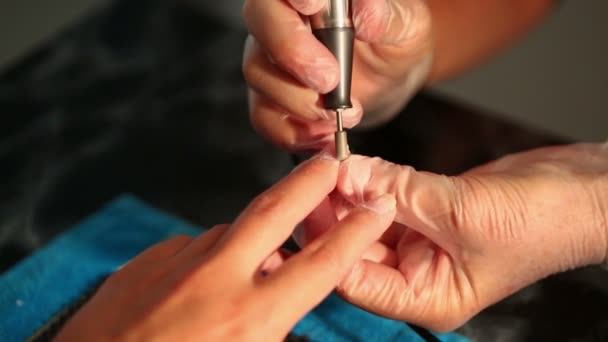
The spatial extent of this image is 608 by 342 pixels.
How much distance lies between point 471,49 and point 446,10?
72 millimetres

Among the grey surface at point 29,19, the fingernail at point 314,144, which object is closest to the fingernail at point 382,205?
the fingernail at point 314,144

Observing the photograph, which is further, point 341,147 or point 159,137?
point 159,137

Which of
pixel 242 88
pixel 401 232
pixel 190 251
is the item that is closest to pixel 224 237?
pixel 190 251

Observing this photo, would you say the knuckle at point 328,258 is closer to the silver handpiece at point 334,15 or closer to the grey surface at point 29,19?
the silver handpiece at point 334,15

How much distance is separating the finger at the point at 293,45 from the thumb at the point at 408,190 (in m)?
0.08

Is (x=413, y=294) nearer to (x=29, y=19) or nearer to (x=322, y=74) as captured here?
(x=322, y=74)

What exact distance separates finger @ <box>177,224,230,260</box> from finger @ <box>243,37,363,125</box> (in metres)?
0.15

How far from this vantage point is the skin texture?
55 centimetres

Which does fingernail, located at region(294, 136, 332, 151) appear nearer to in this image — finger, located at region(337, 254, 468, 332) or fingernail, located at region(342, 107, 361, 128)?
fingernail, located at region(342, 107, 361, 128)

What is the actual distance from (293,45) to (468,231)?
Result: 0.73 feet

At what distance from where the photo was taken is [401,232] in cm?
59

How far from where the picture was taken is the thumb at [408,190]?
1.65 feet

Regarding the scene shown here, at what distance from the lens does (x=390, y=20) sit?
60 cm

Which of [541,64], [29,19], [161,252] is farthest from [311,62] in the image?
[29,19]
